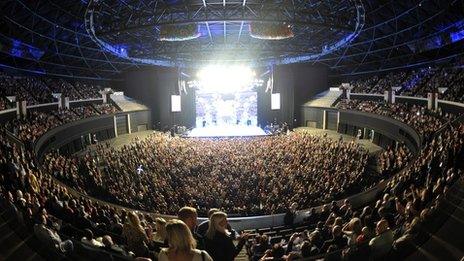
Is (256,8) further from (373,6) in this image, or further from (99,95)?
(99,95)

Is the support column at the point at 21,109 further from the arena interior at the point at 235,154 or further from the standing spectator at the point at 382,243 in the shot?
the standing spectator at the point at 382,243

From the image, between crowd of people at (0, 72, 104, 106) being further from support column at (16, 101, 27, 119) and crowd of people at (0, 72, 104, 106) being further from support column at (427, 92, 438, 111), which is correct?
support column at (427, 92, 438, 111)

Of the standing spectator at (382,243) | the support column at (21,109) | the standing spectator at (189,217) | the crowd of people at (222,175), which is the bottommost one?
the crowd of people at (222,175)

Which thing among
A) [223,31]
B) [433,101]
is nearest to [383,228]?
[433,101]

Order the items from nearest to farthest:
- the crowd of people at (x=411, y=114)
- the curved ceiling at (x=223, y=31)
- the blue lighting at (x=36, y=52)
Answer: the crowd of people at (x=411, y=114), the curved ceiling at (x=223, y=31), the blue lighting at (x=36, y=52)

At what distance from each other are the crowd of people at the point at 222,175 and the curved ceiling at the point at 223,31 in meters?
8.68

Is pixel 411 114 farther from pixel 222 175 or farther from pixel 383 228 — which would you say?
pixel 383 228

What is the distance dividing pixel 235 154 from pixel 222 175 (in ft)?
19.9

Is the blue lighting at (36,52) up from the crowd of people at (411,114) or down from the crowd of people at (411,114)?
up

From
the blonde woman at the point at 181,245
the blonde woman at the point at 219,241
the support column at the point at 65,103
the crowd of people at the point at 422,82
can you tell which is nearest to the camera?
the blonde woman at the point at 181,245

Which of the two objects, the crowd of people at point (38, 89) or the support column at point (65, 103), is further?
the support column at point (65, 103)

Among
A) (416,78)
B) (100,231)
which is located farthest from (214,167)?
(416,78)

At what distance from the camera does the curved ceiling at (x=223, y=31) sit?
94.2 ft

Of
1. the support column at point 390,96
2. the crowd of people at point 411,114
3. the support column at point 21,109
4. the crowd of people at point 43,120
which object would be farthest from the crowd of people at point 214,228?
the support column at point 390,96
